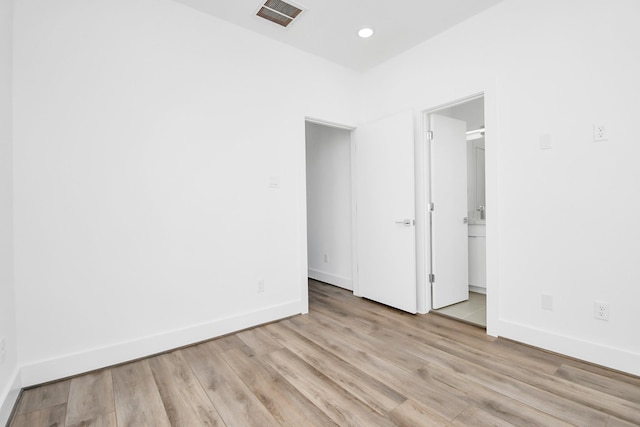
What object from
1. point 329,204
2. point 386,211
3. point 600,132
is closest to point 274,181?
point 386,211

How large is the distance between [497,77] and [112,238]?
10.8 ft

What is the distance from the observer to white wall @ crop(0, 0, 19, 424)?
1688 millimetres

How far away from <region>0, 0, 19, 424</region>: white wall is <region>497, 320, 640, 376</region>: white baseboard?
3357mm

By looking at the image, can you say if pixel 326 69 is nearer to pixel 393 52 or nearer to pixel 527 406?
pixel 393 52

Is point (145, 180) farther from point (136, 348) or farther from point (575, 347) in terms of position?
point (575, 347)

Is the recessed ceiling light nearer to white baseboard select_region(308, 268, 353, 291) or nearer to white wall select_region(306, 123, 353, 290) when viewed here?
white wall select_region(306, 123, 353, 290)

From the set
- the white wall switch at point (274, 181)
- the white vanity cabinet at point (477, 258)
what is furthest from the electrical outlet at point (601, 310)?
the white wall switch at point (274, 181)

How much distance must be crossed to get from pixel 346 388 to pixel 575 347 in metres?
1.68

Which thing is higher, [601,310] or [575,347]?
[601,310]

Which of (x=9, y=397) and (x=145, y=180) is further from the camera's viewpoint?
(x=145, y=180)

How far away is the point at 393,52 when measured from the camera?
330cm

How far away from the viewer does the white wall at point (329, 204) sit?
405 cm

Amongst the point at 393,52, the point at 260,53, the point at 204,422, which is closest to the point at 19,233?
the point at 204,422

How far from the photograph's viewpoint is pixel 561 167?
2217 millimetres
